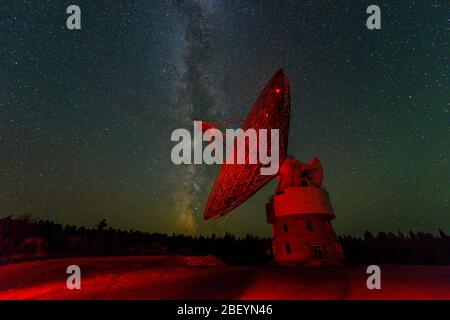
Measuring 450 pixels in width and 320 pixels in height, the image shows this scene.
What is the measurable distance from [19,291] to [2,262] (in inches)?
350

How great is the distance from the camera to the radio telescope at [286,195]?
754 inches

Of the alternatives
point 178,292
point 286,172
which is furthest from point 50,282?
point 286,172

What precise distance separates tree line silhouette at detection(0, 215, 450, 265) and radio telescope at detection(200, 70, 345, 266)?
486 cm

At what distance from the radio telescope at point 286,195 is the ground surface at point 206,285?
25.3 ft

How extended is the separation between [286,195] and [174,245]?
33.5m

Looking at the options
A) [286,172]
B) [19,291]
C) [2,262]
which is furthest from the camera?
[286,172]

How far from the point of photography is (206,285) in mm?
10234

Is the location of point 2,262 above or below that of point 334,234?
below

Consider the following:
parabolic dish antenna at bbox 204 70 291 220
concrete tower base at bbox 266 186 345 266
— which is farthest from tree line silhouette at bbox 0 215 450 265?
parabolic dish antenna at bbox 204 70 291 220

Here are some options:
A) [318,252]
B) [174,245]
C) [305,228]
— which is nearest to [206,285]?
[305,228]

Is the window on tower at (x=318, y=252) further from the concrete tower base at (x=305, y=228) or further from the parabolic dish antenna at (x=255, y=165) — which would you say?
the parabolic dish antenna at (x=255, y=165)

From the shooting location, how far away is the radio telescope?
19156 millimetres

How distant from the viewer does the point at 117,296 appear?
8.91 m
